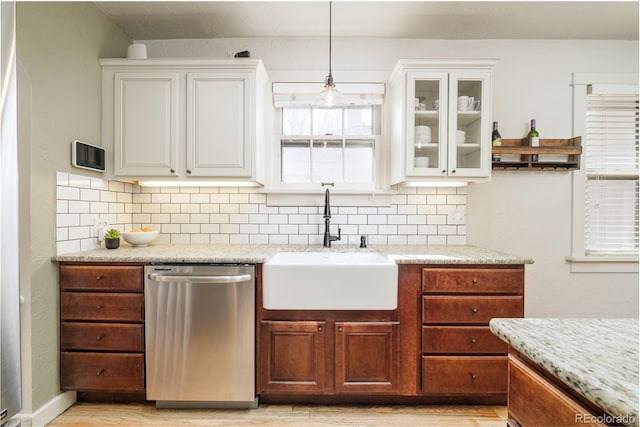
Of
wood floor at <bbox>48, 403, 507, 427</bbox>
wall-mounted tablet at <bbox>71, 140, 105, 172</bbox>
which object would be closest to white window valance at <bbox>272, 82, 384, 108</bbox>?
wall-mounted tablet at <bbox>71, 140, 105, 172</bbox>

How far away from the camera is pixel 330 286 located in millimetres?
1908

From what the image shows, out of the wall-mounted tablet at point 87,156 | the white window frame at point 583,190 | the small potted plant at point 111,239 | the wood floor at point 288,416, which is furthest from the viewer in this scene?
the white window frame at point 583,190

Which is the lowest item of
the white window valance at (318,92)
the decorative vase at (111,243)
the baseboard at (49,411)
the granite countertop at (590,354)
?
the baseboard at (49,411)

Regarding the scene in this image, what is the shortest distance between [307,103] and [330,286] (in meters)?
1.52

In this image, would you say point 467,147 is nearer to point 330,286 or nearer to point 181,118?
point 330,286

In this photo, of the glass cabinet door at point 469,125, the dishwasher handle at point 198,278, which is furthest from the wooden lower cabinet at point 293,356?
the glass cabinet door at point 469,125

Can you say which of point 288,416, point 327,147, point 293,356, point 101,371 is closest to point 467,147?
point 327,147

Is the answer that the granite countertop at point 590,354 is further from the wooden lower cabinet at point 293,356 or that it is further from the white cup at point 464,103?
the white cup at point 464,103

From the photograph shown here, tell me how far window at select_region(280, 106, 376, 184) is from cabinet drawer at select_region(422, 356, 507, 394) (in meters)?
1.43

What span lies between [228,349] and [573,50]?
3.42 meters

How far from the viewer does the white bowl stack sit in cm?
235

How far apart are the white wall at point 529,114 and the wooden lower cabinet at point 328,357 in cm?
128

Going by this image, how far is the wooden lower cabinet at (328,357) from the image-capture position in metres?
1.96

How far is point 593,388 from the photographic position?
1.89ft
